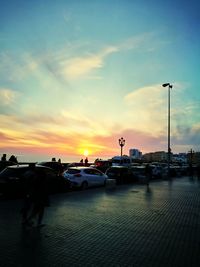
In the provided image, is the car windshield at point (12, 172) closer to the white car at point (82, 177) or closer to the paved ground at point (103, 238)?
the paved ground at point (103, 238)

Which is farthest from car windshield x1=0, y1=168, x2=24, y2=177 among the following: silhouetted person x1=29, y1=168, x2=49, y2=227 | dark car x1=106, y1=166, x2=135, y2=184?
dark car x1=106, y1=166, x2=135, y2=184

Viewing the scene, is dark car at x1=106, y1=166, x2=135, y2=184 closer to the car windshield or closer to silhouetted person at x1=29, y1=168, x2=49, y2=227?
the car windshield

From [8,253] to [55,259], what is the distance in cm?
104

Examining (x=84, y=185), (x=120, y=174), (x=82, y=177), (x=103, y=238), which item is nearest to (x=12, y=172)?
(x=82, y=177)

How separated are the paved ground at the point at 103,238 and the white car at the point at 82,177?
869cm

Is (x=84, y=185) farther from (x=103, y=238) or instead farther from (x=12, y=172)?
(x=103, y=238)

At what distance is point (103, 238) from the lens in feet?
28.8

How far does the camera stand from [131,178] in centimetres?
3209

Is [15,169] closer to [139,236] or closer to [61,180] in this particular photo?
[61,180]

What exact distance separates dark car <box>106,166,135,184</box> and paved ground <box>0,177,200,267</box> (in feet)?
52.8

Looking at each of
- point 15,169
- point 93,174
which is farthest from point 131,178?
point 15,169

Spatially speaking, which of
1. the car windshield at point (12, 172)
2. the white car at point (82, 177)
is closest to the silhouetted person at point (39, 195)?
the car windshield at point (12, 172)

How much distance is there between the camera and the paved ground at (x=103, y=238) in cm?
691

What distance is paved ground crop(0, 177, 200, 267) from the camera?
6.91m
